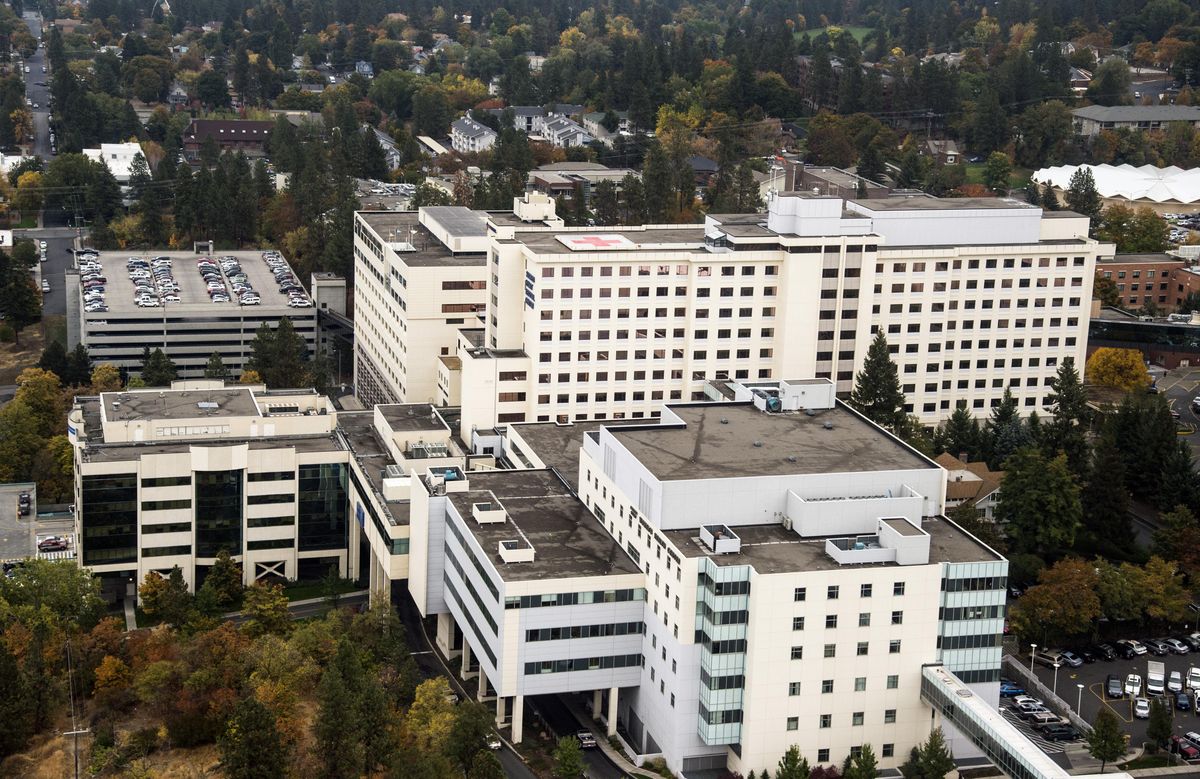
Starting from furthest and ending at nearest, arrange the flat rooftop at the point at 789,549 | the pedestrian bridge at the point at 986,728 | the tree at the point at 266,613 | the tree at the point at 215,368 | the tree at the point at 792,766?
the tree at the point at 215,368 < the tree at the point at 266,613 < the flat rooftop at the point at 789,549 < the tree at the point at 792,766 < the pedestrian bridge at the point at 986,728

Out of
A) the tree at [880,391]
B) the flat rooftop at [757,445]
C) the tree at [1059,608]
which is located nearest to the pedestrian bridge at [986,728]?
the flat rooftop at [757,445]

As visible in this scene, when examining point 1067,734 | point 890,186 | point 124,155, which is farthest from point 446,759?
point 124,155

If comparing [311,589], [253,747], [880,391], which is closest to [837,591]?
[253,747]

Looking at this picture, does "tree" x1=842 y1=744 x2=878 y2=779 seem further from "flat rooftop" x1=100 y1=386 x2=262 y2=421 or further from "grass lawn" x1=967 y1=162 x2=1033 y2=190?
"grass lawn" x1=967 y1=162 x2=1033 y2=190

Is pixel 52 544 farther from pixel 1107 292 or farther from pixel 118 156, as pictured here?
pixel 118 156

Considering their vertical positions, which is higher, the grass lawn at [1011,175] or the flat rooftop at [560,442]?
the grass lawn at [1011,175]

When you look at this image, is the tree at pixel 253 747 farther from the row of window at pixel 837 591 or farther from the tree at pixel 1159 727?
the tree at pixel 1159 727

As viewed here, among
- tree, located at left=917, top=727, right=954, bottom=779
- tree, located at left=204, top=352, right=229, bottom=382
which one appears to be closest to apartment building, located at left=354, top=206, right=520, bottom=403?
tree, located at left=204, top=352, right=229, bottom=382

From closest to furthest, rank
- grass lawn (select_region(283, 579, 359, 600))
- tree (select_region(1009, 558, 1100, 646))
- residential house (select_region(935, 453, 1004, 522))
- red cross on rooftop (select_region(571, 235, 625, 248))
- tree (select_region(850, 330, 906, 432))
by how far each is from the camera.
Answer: tree (select_region(1009, 558, 1100, 646)), grass lawn (select_region(283, 579, 359, 600)), residential house (select_region(935, 453, 1004, 522)), tree (select_region(850, 330, 906, 432)), red cross on rooftop (select_region(571, 235, 625, 248))
